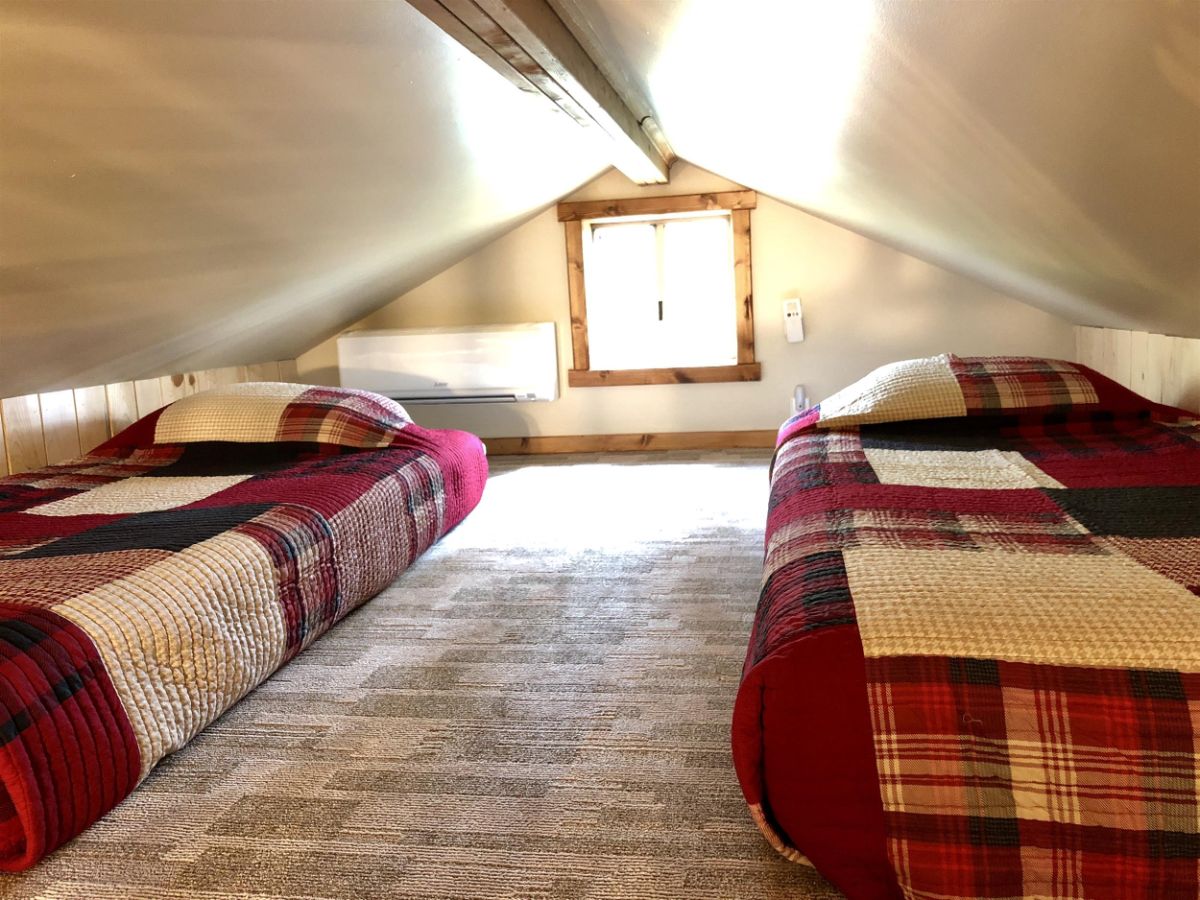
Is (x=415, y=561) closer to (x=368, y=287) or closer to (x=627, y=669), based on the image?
(x=627, y=669)

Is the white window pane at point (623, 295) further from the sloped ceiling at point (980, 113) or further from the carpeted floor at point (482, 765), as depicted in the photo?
the carpeted floor at point (482, 765)

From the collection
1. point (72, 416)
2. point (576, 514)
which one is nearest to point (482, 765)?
point (576, 514)

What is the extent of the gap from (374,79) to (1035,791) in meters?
2.04

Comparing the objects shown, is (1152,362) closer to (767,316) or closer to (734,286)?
(767,316)

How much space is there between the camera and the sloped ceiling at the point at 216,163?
167 cm

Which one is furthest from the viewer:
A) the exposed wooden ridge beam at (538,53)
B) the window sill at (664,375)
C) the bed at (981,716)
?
the window sill at (664,375)

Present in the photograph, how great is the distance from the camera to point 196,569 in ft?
6.30

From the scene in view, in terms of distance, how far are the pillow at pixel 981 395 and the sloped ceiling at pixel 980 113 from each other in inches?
11.0

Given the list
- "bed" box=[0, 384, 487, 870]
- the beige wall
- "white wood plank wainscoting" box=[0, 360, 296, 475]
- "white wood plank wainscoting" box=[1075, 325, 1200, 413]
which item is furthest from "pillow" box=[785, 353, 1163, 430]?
"white wood plank wainscoting" box=[0, 360, 296, 475]

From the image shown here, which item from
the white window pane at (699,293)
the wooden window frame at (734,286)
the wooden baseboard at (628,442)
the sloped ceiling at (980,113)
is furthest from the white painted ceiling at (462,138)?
the wooden baseboard at (628,442)

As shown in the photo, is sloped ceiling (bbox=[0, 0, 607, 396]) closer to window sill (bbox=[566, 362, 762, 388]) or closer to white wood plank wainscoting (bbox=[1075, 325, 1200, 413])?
window sill (bbox=[566, 362, 762, 388])

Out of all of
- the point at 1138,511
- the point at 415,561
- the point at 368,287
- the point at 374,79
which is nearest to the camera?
the point at 1138,511

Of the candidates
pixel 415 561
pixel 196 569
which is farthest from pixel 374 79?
pixel 415 561

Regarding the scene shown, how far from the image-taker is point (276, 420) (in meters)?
3.22
